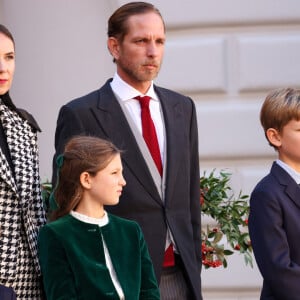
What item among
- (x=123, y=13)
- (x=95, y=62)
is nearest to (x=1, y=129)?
(x=123, y=13)

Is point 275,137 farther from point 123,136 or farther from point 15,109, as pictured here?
point 15,109

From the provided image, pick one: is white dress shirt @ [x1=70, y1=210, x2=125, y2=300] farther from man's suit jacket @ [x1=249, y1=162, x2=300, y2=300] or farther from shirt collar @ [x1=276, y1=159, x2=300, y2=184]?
shirt collar @ [x1=276, y1=159, x2=300, y2=184]

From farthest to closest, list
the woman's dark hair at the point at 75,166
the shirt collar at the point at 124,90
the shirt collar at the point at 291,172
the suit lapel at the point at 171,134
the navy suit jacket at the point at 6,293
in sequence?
1. the shirt collar at the point at 124,90
2. the suit lapel at the point at 171,134
3. the shirt collar at the point at 291,172
4. the woman's dark hair at the point at 75,166
5. the navy suit jacket at the point at 6,293

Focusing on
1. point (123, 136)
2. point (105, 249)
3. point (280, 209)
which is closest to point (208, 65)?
point (123, 136)

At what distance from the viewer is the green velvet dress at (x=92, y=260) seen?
14.8 ft

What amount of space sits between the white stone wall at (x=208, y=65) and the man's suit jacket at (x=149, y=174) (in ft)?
8.41

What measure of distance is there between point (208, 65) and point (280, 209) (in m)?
3.06

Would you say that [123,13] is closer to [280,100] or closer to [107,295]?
[280,100]

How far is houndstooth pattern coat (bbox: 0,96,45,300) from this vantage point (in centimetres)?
455

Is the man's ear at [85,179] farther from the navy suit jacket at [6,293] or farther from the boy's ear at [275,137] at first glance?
the boy's ear at [275,137]

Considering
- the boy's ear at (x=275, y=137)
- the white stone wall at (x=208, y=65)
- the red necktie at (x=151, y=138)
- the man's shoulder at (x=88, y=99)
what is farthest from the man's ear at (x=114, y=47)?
the white stone wall at (x=208, y=65)

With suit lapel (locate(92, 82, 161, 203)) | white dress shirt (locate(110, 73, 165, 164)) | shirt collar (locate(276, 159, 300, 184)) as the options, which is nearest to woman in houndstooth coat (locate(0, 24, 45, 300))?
suit lapel (locate(92, 82, 161, 203))

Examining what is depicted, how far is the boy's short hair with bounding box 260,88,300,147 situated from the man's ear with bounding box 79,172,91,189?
75cm

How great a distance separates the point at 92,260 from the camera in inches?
180
